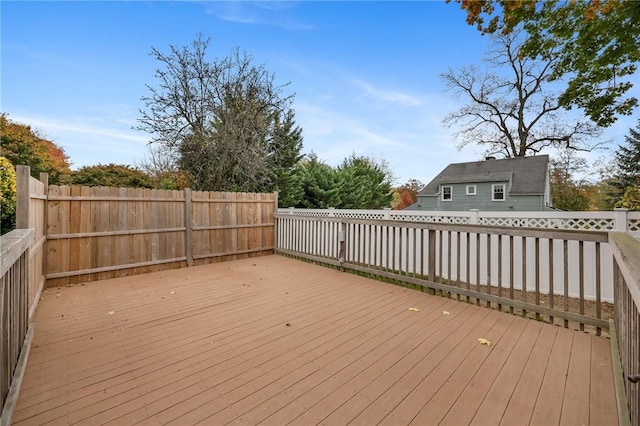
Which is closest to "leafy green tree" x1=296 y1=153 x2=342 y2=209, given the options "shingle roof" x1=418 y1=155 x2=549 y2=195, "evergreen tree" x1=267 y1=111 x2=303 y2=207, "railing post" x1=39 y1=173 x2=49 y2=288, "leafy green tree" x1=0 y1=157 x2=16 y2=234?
"evergreen tree" x1=267 y1=111 x2=303 y2=207

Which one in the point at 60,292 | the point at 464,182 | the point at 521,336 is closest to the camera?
the point at 521,336

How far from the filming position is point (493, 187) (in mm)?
17219

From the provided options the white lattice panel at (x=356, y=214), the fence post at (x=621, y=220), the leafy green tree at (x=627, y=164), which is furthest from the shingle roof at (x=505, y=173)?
the fence post at (x=621, y=220)

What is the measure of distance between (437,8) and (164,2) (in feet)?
22.2

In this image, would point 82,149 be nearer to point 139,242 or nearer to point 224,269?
point 139,242

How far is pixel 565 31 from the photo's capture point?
8281 mm

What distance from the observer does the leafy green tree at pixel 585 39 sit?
282 inches

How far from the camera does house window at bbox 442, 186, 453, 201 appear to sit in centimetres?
1892

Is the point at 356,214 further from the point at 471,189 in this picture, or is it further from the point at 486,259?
the point at 471,189

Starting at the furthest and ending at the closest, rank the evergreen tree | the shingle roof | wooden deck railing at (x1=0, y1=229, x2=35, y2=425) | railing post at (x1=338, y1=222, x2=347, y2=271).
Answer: the shingle roof, the evergreen tree, railing post at (x1=338, y1=222, x2=347, y2=271), wooden deck railing at (x1=0, y1=229, x2=35, y2=425)

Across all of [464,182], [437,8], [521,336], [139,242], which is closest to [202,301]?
[139,242]

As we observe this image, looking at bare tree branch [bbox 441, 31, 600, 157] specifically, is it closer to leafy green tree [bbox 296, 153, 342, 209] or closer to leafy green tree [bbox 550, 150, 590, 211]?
leafy green tree [bbox 550, 150, 590, 211]

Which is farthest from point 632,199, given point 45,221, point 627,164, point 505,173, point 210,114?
point 45,221

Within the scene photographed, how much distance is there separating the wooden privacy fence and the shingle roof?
15299 millimetres
